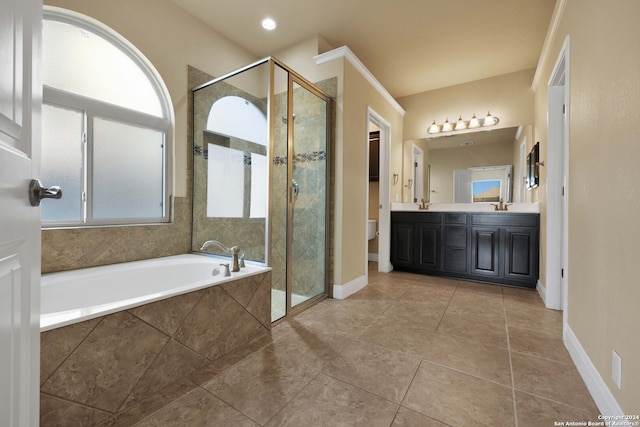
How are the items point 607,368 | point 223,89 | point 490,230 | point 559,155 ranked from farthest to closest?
point 490,230, point 223,89, point 559,155, point 607,368

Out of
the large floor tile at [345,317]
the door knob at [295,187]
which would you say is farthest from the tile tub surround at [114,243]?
the large floor tile at [345,317]

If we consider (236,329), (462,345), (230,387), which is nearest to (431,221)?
(462,345)

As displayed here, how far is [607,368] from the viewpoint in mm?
1219

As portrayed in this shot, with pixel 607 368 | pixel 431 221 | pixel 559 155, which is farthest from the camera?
pixel 431 221

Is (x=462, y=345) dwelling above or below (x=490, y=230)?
below

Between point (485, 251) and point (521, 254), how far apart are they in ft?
1.16

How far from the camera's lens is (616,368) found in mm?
1128

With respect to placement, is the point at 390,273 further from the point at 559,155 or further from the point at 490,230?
the point at 559,155

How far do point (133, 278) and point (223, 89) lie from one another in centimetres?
193

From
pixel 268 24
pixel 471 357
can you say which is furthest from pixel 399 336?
pixel 268 24

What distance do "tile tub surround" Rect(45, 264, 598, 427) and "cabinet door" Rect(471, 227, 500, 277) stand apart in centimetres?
96

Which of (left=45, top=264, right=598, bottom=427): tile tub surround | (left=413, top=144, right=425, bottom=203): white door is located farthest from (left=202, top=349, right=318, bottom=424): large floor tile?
(left=413, top=144, right=425, bottom=203): white door

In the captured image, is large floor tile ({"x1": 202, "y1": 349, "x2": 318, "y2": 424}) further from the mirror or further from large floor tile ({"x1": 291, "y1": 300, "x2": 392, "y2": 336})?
the mirror

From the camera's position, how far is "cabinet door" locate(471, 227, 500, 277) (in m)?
3.27
